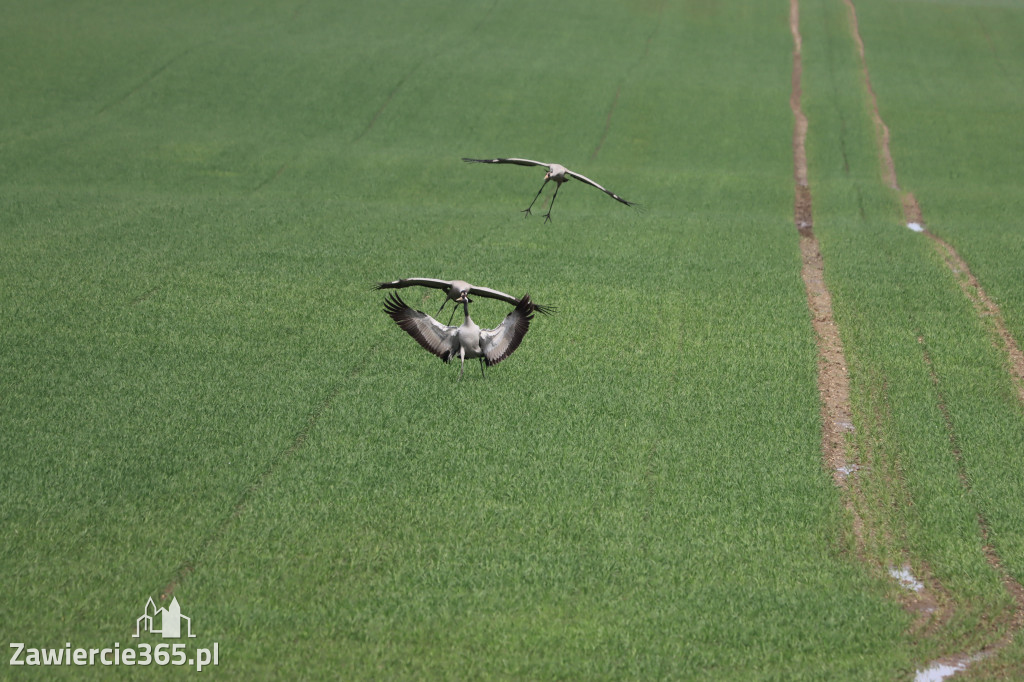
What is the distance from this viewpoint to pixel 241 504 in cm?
1280

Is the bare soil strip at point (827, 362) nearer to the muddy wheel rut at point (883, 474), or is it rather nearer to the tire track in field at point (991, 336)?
the muddy wheel rut at point (883, 474)

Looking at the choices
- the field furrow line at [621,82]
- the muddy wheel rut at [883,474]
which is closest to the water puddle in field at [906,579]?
the muddy wheel rut at [883,474]

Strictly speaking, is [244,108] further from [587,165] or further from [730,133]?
[730,133]

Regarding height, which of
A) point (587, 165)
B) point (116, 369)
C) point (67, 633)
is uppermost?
point (67, 633)

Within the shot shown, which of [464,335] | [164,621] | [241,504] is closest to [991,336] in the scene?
[464,335]

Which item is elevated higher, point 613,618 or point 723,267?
point 613,618

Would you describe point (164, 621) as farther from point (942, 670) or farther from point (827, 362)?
point (827, 362)

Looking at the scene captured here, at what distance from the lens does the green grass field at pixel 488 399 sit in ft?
35.3

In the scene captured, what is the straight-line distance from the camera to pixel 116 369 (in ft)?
55.3

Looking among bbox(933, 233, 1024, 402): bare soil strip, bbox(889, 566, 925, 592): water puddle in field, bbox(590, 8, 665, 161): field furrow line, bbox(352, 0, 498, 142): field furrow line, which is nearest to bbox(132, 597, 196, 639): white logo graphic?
bbox(889, 566, 925, 592): water puddle in field

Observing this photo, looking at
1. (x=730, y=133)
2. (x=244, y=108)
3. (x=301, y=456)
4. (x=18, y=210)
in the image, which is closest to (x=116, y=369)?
(x=301, y=456)

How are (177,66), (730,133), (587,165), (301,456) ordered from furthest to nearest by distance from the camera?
(177,66) → (730,133) → (587,165) → (301,456)

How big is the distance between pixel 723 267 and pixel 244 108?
26679 millimetres

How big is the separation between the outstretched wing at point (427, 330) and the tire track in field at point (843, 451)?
6.92m
